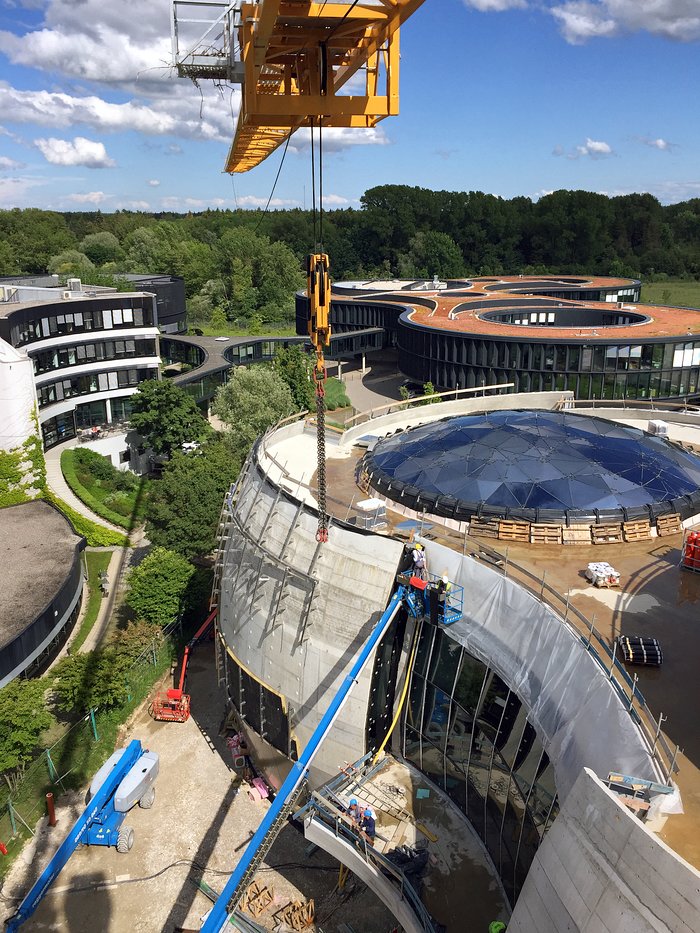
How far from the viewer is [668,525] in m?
29.4

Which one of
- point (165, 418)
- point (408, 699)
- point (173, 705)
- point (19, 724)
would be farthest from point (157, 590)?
point (165, 418)

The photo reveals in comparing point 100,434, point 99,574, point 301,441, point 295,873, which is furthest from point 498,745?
point 100,434

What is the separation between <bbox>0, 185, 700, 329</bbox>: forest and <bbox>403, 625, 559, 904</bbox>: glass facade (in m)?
131

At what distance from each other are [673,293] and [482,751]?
160096mm

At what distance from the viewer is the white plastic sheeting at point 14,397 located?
182 ft

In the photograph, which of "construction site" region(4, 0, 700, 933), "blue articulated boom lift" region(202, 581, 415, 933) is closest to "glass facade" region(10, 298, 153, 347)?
"construction site" region(4, 0, 700, 933)

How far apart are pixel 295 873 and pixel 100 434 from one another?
54678 mm

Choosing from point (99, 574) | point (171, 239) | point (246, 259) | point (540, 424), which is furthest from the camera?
point (171, 239)

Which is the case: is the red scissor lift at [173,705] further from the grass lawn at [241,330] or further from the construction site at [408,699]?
the grass lawn at [241,330]

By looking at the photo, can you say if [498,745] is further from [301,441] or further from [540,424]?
[301,441]

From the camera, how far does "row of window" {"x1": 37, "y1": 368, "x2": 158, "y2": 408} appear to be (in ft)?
228

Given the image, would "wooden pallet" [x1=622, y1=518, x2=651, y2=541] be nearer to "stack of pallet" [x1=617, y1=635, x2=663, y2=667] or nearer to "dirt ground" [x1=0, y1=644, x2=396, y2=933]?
"stack of pallet" [x1=617, y1=635, x2=663, y2=667]

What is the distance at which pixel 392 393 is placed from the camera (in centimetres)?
8981

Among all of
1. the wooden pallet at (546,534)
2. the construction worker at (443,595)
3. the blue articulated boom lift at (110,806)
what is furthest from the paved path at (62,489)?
the construction worker at (443,595)
